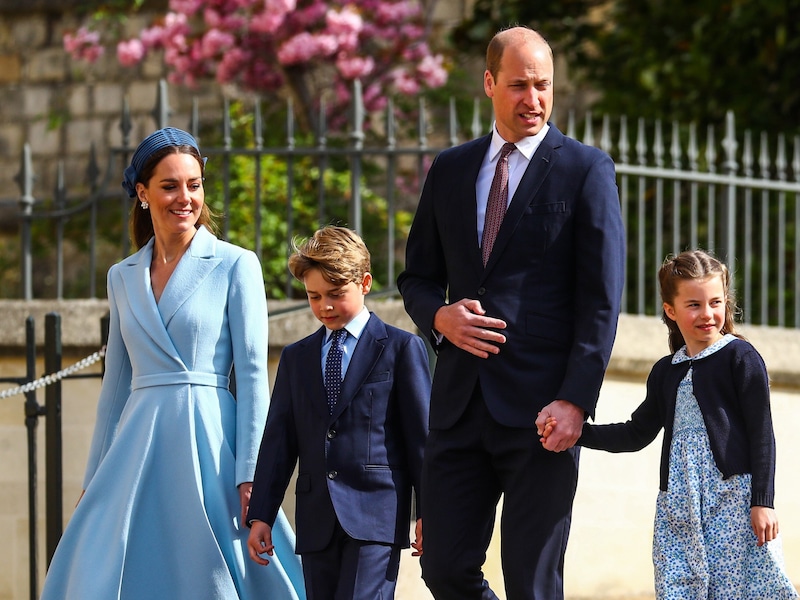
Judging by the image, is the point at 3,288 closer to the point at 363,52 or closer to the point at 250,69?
the point at 250,69

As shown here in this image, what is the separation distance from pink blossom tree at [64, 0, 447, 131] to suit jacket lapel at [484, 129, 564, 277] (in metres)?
5.79

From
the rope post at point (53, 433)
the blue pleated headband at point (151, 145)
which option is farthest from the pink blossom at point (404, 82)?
the blue pleated headband at point (151, 145)

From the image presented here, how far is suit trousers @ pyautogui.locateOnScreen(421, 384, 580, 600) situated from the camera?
352 cm

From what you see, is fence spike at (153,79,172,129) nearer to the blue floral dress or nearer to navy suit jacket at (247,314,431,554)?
navy suit jacket at (247,314,431,554)

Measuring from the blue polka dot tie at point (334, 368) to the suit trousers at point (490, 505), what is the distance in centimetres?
35

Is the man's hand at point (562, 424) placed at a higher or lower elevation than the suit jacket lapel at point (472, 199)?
lower

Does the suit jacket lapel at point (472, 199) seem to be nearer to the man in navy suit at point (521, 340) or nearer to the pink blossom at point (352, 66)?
the man in navy suit at point (521, 340)

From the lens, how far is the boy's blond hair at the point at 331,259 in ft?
12.9

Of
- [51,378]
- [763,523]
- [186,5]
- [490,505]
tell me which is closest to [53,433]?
[51,378]

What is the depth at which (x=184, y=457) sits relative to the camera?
3.97 metres

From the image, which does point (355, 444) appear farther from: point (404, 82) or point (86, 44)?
point (86, 44)

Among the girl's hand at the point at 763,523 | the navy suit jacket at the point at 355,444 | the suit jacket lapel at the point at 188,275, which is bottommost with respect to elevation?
the girl's hand at the point at 763,523

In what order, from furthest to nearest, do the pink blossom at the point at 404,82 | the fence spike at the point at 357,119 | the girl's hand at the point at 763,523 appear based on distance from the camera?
1. the pink blossom at the point at 404,82
2. the fence spike at the point at 357,119
3. the girl's hand at the point at 763,523

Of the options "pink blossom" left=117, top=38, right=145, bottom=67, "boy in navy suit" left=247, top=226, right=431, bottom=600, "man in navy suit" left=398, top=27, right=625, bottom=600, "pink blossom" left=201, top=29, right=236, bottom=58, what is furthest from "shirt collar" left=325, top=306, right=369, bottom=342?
"pink blossom" left=117, top=38, right=145, bottom=67
